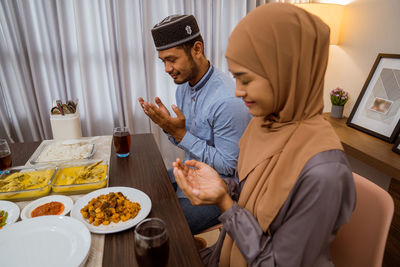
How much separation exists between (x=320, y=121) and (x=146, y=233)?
0.64m

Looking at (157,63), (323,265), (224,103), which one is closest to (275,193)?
(323,265)

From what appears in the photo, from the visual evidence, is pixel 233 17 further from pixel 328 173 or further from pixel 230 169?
pixel 328 173

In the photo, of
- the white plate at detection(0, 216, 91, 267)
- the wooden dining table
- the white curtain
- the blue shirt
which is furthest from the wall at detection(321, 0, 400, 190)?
the white plate at detection(0, 216, 91, 267)

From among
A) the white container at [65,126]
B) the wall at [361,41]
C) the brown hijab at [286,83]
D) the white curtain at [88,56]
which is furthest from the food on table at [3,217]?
the wall at [361,41]

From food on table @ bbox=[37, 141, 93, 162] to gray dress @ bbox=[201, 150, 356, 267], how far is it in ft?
2.91

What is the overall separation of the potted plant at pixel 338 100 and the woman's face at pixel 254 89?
68.7 inches

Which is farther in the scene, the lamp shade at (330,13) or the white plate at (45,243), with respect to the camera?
the lamp shade at (330,13)

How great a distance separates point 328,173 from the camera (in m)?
0.70

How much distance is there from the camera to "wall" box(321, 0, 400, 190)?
6.52 ft

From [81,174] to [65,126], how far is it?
1.81ft

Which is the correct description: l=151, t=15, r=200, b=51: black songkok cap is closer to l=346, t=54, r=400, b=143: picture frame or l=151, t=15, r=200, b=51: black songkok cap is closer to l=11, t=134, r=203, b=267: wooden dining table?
l=11, t=134, r=203, b=267: wooden dining table

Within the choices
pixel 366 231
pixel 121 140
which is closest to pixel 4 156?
pixel 121 140

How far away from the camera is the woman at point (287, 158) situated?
2.35 feet

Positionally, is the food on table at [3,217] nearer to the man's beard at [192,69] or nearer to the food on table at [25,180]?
the food on table at [25,180]
